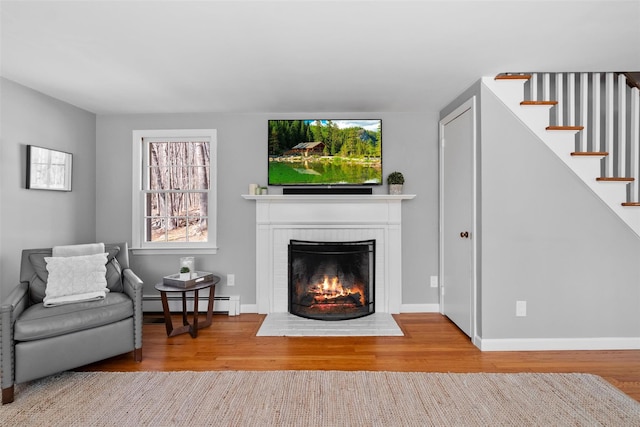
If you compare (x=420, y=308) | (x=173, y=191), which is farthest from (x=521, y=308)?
(x=173, y=191)

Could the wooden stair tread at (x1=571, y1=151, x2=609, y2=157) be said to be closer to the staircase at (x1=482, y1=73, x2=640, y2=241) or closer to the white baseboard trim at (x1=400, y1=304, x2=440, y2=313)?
the staircase at (x1=482, y1=73, x2=640, y2=241)

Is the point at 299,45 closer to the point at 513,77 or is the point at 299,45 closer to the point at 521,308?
the point at 513,77

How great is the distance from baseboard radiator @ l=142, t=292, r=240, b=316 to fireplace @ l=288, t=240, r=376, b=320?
648mm

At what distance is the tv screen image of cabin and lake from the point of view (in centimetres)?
379

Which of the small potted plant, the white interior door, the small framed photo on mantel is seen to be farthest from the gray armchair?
the white interior door

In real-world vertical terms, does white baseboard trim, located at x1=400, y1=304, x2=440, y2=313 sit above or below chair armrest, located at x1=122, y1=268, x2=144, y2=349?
below

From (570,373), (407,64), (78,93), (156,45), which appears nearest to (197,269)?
(78,93)

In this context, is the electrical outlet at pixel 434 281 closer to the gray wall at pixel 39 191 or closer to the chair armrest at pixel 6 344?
the chair armrest at pixel 6 344

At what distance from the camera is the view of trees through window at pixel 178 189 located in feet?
12.8

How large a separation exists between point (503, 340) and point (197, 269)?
316cm

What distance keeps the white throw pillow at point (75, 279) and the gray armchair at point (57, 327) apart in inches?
3.0

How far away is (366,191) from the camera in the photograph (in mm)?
3787

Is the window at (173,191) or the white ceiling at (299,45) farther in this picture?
→ the window at (173,191)

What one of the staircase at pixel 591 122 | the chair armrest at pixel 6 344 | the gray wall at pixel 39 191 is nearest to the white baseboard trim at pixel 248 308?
the gray wall at pixel 39 191
